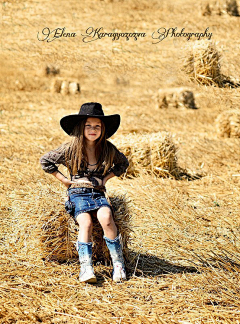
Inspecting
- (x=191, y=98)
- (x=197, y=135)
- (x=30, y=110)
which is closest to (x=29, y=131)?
(x=30, y=110)

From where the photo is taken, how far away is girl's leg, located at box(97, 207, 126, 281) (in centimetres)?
396

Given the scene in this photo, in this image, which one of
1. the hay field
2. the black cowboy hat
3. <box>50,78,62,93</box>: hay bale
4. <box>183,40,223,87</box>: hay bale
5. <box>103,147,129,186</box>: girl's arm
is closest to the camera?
the hay field

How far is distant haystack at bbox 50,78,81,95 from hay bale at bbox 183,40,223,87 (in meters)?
9.24

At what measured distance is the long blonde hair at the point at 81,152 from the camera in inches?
165

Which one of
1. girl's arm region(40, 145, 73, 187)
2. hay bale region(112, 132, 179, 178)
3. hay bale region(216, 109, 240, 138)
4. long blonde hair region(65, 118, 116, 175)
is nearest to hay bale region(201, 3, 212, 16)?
hay bale region(216, 109, 240, 138)

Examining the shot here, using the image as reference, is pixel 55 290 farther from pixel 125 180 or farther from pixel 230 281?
pixel 125 180

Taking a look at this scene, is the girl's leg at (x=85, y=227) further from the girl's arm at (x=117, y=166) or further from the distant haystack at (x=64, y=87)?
the distant haystack at (x=64, y=87)

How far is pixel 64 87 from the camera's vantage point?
48.6ft

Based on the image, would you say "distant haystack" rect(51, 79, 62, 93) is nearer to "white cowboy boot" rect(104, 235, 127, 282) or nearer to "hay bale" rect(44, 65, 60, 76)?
"hay bale" rect(44, 65, 60, 76)

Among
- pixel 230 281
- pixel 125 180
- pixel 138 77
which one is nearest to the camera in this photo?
pixel 230 281

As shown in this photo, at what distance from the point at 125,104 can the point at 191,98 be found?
1.78 m

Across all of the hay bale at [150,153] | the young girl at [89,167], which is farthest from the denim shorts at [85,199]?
the hay bale at [150,153]

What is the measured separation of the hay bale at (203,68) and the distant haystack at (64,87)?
9245mm

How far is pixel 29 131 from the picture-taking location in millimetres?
10609
